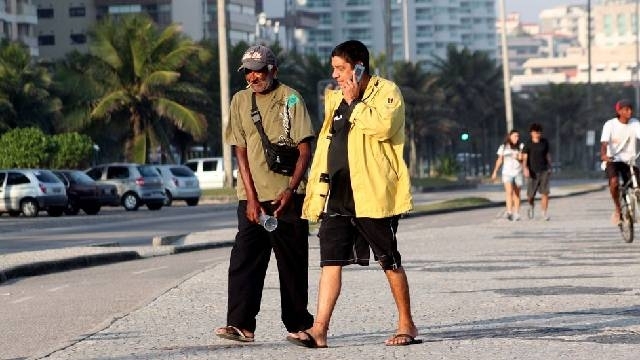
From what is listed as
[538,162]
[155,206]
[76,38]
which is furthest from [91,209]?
[76,38]

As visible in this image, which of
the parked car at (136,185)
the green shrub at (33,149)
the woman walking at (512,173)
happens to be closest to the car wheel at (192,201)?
the parked car at (136,185)

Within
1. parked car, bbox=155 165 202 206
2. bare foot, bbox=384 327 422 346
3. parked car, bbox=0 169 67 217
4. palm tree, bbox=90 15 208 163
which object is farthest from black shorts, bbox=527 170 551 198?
palm tree, bbox=90 15 208 163

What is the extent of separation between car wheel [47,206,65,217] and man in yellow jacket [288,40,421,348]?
39.4 meters

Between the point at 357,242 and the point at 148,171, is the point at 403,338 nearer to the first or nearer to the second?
the point at 357,242

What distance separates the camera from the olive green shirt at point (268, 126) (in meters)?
11.5

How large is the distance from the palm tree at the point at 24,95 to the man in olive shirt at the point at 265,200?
68933 millimetres

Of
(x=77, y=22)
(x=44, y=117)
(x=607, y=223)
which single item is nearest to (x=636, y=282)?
(x=607, y=223)

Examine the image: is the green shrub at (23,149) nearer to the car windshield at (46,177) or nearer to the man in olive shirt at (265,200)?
the car windshield at (46,177)

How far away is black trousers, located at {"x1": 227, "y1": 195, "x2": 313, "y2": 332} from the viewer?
11.5 m

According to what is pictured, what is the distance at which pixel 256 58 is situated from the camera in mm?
11414

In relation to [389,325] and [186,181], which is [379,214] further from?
[186,181]

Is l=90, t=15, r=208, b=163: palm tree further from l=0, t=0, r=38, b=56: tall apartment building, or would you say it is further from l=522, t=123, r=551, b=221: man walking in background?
l=0, t=0, r=38, b=56: tall apartment building

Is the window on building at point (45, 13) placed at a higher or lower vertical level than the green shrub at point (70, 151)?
higher

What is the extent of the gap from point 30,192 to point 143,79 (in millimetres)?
24507
